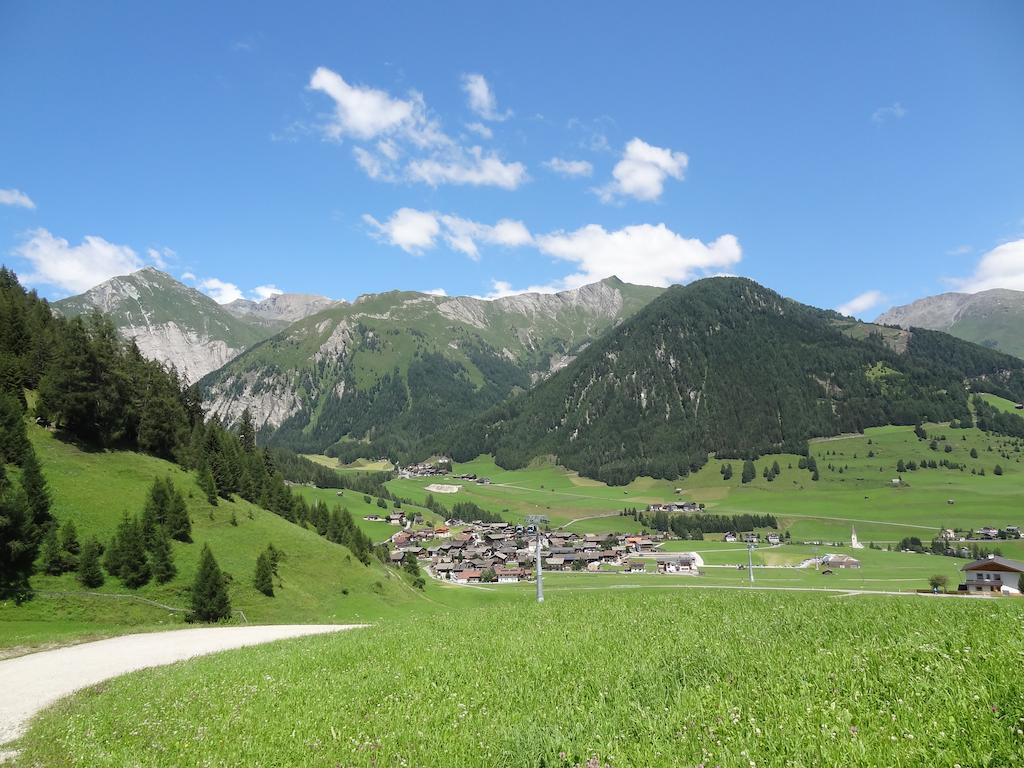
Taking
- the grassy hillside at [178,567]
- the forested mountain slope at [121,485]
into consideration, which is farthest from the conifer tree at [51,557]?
the grassy hillside at [178,567]

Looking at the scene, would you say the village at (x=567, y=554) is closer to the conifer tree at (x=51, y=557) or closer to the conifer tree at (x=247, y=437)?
the conifer tree at (x=247, y=437)

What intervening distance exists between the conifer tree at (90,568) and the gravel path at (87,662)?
11.5 meters

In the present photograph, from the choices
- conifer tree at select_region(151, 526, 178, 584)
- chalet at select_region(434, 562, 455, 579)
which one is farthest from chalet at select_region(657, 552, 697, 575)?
conifer tree at select_region(151, 526, 178, 584)

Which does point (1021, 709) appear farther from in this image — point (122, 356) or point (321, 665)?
point (122, 356)

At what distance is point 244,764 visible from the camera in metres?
8.22

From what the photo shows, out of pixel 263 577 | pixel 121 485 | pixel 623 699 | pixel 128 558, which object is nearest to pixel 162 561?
pixel 128 558

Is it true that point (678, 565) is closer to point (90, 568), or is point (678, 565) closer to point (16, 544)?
point (90, 568)

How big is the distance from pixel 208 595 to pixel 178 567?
6835mm

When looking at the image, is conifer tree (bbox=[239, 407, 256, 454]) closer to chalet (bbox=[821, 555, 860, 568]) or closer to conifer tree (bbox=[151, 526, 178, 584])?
conifer tree (bbox=[151, 526, 178, 584])

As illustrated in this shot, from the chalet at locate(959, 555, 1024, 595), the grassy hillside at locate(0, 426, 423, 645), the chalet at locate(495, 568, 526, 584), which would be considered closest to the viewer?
the grassy hillside at locate(0, 426, 423, 645)

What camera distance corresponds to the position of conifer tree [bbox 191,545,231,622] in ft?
142

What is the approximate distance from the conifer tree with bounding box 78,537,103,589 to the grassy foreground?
33.7 meters

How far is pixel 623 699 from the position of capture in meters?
8.80

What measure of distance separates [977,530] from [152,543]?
729 feet
